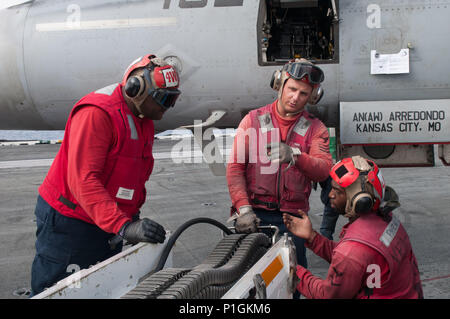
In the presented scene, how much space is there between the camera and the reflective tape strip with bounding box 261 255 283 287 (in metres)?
1.79

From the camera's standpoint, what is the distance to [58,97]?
490cm

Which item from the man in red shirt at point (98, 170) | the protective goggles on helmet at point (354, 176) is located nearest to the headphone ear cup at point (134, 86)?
the man in red shirt at point (98, 170)

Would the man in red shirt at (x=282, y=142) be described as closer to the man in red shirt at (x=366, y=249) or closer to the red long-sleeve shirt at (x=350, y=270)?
the man in red shirt at (x=366, y=249)

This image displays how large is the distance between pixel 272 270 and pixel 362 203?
20.1 inches

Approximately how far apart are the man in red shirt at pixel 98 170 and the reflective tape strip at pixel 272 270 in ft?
2.50

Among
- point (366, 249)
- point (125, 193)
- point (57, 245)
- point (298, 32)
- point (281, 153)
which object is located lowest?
point (57, 245)

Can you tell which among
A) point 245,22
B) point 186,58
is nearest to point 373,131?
point 245,22

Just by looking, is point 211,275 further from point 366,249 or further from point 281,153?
point 281,153

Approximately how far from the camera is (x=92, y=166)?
2.30 meters

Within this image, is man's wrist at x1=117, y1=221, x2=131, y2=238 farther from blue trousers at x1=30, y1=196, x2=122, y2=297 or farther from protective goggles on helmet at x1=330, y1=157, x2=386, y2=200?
protective goggles on helmet at x1=330, y1=157, x2=386, y2=200

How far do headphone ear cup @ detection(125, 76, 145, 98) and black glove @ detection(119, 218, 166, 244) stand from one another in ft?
2.31

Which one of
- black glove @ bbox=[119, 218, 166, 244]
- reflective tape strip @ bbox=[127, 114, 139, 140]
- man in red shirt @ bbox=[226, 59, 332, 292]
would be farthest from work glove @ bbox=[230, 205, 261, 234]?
reflective tape strip @ bbox=[127, 114, 139, 140]

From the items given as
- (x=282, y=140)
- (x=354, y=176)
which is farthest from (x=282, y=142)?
(x=354, y=176)
